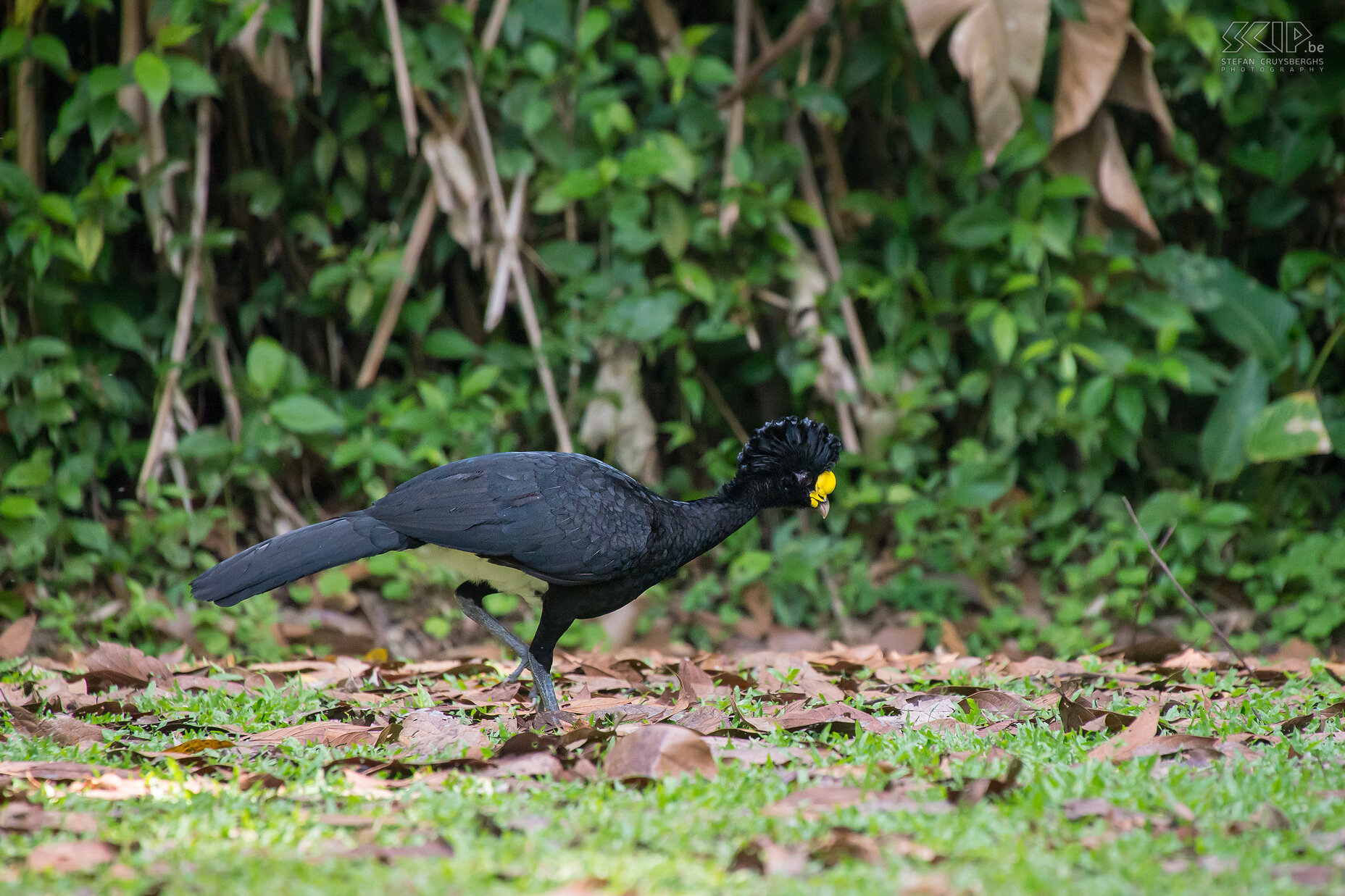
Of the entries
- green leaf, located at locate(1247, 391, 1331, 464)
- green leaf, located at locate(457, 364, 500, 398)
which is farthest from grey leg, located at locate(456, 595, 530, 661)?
green leaf, located at locate(1247, 391, 1331, 464)

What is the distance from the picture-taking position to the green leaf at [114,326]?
5977 mm

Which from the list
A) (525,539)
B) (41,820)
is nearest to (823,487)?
(525,539)

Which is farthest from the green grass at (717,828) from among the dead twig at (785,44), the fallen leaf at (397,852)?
the dead twig at (785,44)

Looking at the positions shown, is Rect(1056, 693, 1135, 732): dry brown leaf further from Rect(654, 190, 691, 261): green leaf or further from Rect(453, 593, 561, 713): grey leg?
Rect(654, 190, 691, 261): green leaf

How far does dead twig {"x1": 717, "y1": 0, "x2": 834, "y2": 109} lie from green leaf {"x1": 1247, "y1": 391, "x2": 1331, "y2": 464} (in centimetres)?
281

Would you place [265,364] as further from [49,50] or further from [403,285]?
[49,50]

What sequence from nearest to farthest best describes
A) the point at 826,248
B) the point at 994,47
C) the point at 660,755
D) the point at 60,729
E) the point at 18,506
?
1. the point at 660,755
2. the point at 60,729
3. the point at 994,47
4. the point at 18,506
5. the point at 826,248

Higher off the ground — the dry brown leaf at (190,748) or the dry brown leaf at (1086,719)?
the dry brown leaf at (190,748)

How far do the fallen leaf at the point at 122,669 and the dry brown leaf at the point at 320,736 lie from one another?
110cm

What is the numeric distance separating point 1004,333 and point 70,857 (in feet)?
15.4

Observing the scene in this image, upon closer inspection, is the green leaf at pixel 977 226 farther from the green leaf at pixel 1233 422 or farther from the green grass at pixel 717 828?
the green grass at pixel 717 828

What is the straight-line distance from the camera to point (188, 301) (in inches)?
233

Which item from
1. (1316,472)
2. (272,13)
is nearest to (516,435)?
(272,13)
